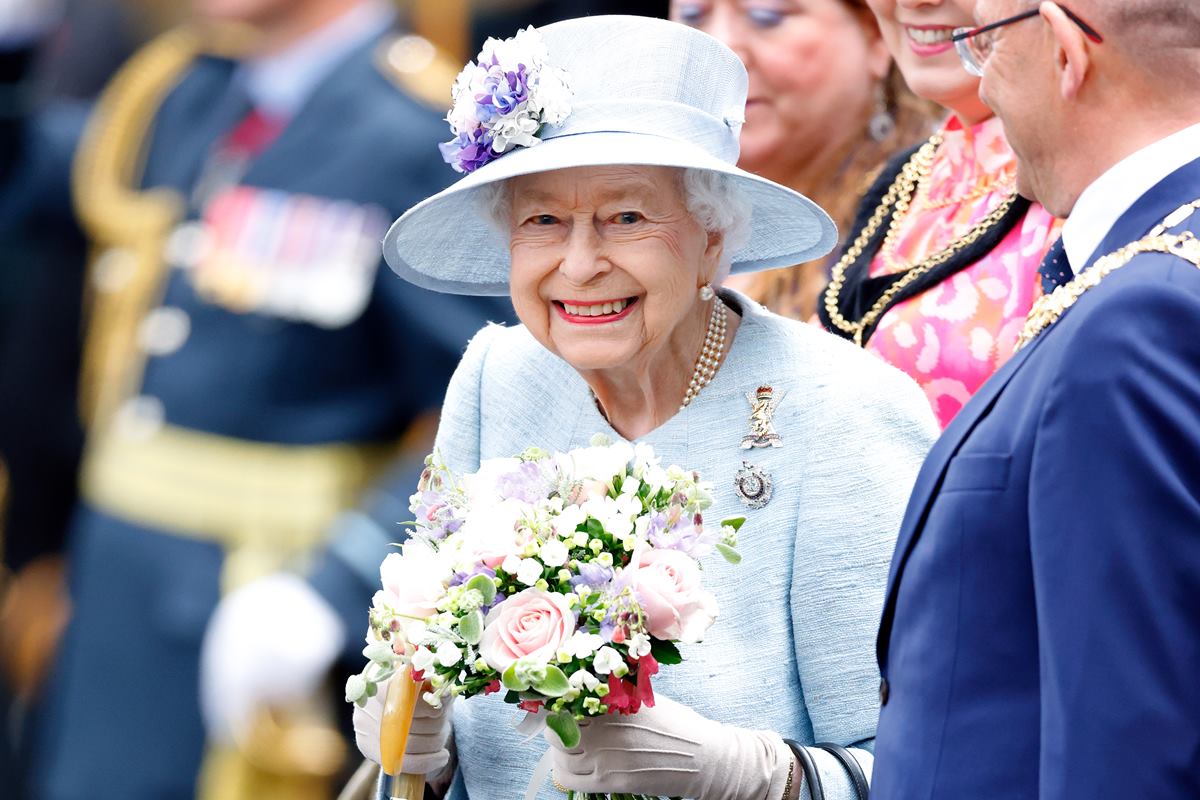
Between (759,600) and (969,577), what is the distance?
0.70 m

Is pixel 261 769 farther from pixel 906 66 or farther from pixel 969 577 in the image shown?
pixel 969 577

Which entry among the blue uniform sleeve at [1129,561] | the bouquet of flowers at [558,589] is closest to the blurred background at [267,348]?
the bouquet of flowers at [558,589]

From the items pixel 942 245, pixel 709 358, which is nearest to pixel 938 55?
pixel 942 245

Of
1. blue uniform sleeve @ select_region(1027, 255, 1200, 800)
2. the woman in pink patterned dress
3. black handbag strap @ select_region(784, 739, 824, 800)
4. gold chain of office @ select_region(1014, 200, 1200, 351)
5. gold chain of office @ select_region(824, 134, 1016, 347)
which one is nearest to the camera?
blue uniform sleeve @ select_region(1027, 255, 1200, 800)

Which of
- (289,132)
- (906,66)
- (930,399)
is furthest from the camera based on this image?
(289,132)

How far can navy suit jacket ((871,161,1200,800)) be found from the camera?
77.1 inches

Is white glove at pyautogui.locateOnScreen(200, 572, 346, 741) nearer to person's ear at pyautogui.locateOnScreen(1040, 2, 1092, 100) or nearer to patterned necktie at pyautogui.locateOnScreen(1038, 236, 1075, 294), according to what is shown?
patterned necktie at pyautogui.locateOnScreen(1038, 236, 1075, 294)

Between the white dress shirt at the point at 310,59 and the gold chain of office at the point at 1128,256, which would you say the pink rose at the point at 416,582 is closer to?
the gold chain of office at the point at 1128,256

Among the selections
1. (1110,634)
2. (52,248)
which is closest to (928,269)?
(1110,634)

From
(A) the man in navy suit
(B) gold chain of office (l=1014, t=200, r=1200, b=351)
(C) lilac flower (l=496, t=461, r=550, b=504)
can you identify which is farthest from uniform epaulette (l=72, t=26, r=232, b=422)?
(B) gold chain of office (l=1014, t=200, r=1200, b=351)

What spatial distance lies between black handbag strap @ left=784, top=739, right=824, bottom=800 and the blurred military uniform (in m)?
1.56


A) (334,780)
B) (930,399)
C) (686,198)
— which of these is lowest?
(334,780)

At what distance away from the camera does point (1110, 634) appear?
6.45ft

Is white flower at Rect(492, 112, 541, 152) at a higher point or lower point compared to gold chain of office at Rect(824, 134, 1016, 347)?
higher
